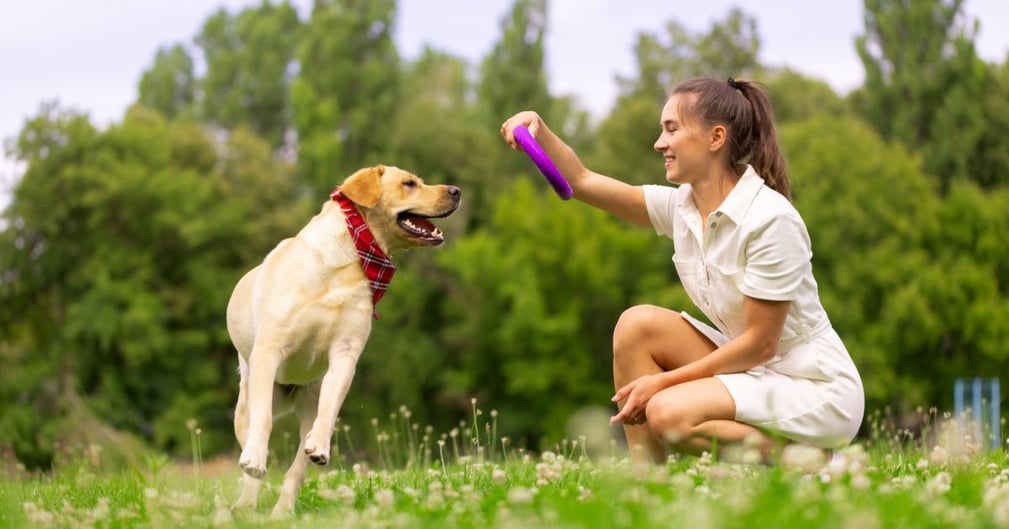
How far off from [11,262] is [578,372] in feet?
60.2

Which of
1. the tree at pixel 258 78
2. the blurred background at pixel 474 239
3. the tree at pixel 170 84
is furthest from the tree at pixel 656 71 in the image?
the tree at pixel 170 84

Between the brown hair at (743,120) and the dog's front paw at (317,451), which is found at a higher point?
the brown hair at (743,120)

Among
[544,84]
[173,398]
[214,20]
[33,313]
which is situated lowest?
[173,398]

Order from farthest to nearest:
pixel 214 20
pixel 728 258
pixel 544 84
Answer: pixel 214 20 < pixel 544 84 < pixel 728 258

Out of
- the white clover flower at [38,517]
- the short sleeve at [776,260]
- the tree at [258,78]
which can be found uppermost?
the tree at [258,78]

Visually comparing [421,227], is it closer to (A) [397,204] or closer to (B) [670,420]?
(A) [397,204]

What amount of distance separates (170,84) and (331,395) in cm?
5595

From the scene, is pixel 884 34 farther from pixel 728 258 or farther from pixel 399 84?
pixel 728 258

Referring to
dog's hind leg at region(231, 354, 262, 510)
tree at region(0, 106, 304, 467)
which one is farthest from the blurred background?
dog's hind leg at region(231, 354, 262, 510)

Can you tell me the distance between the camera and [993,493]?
12.4ft

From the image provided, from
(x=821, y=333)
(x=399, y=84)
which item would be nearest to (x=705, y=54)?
(x=399, y=84)

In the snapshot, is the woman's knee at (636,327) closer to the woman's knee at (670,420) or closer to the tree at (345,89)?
the woman's knee at (670,420)

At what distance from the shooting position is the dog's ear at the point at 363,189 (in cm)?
657

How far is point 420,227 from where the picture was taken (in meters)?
6.84
